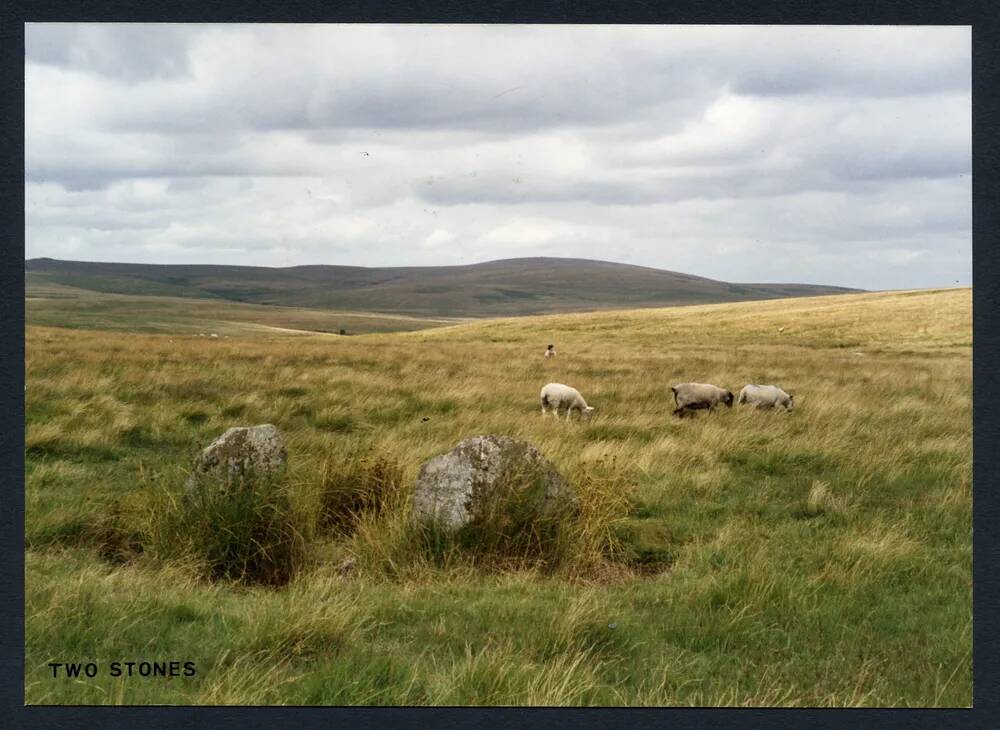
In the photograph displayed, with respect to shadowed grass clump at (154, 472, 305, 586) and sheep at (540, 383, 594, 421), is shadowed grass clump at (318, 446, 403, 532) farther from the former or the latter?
sheep at (540, 383, 594, 421)

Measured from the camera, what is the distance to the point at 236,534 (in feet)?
21.3

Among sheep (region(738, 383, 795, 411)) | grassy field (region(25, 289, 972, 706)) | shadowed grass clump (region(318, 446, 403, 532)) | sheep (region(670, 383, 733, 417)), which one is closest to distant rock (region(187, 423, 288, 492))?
grassy field (region(25, 289, 972, 706))

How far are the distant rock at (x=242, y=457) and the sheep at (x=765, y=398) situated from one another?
31.7 ft

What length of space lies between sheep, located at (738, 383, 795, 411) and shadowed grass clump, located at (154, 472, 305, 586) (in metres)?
10.0

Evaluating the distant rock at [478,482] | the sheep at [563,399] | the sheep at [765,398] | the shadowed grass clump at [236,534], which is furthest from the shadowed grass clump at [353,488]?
the sheep at [765,398]

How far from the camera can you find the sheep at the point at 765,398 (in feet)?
46.9

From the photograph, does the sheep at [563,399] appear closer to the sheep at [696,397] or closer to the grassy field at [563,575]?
the grassy field at [563,575]

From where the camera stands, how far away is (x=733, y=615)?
5.05 m

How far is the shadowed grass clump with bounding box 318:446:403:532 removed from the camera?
7.53 metres

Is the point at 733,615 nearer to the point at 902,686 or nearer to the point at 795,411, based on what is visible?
the point at 902,686

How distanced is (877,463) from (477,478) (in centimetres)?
582

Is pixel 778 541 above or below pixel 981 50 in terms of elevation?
below

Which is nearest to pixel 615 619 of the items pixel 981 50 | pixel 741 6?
pixel 741 6

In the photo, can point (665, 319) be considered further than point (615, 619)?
Yes
